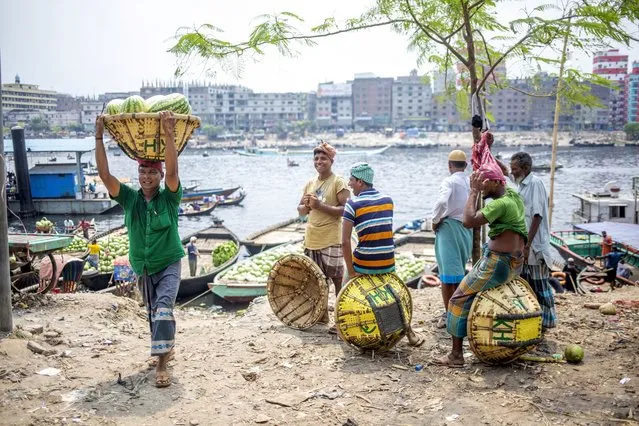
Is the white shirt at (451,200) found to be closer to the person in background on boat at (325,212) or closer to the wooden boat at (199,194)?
the person in background on boat at (325,212)

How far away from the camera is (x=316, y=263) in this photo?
6340mm

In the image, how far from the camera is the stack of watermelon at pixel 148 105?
15.0ft

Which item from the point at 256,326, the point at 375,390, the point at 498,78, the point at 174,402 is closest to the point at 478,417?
the point at 375,390

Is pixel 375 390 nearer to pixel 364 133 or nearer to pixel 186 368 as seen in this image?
pixel 186 368

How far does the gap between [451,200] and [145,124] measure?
298 centimetres

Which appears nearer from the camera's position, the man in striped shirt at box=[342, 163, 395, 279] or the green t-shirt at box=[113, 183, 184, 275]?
the green t-shirt at box=[113, 183, 184, 275]

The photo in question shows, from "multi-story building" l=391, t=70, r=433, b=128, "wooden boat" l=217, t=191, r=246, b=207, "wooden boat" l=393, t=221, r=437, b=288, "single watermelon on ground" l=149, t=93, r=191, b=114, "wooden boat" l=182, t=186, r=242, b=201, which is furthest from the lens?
"multi-story building" l=391, t=70, r=433, b=128

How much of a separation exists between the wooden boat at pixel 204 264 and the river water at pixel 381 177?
1615 centimetres

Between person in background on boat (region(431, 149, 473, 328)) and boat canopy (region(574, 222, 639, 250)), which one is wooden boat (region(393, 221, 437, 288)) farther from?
person in background on boat (region(431, 149, 473, 328))

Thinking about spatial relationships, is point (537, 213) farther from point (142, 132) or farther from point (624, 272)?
point (624, 272)

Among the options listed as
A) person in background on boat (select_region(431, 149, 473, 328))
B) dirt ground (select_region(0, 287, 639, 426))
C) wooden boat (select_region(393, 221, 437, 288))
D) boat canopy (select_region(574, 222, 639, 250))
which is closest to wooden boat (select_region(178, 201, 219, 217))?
wooden boat (select_region(393, 221, 437, 288))

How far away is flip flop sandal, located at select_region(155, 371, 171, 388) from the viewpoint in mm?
4516

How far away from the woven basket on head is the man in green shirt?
191 centimetres

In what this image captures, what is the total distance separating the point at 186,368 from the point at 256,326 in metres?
1.60
